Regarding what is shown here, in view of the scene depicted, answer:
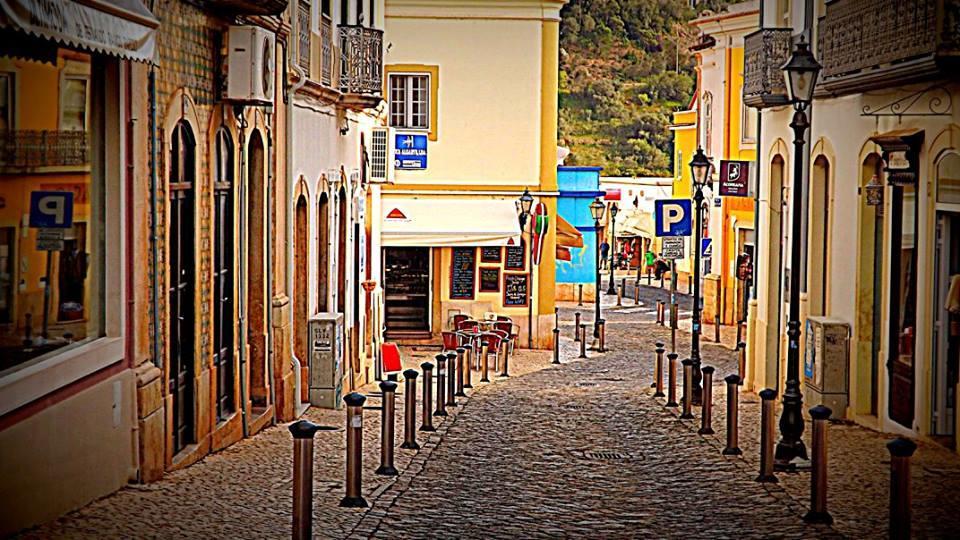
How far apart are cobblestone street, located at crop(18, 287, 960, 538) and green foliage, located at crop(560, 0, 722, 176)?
6340 centimetres

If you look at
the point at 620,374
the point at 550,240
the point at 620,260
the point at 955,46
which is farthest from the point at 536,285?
the point at 620,260

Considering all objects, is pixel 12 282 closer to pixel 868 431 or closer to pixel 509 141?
pixel 868 431

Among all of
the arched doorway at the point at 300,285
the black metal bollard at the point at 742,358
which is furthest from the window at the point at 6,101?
the black metal bollard at the point at 742,358

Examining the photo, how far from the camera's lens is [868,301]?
18.5 metres

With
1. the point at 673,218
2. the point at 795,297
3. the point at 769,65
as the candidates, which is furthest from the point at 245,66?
the point at 673,218

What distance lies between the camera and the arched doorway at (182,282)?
13.3 meters

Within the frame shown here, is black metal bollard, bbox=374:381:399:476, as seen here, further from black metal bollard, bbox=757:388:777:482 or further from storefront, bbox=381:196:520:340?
storefront, bbox=381:196:520:340

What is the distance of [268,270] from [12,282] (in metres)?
7.94

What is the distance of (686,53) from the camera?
88.0 metres

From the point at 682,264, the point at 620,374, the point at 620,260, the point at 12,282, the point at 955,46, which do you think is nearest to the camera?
the point at 12,282

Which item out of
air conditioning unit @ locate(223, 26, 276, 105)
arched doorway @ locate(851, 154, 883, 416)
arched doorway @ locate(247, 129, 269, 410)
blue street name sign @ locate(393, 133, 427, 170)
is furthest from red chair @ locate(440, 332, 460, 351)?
air conditioning unit @ locate(223, 26, 276, 105)

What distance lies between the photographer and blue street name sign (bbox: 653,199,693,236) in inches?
1025

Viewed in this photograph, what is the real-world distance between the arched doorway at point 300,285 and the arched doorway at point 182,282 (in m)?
6.25

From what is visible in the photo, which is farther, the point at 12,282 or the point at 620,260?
the point at 620,260
